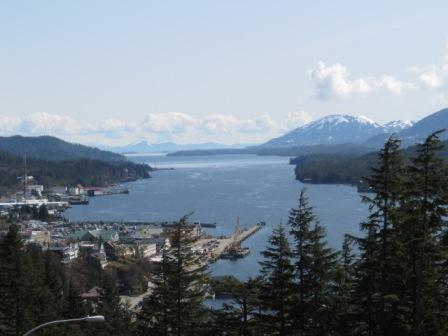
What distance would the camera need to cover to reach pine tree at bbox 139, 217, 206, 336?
10570mm

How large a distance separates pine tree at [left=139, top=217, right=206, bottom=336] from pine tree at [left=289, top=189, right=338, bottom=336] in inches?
69.2

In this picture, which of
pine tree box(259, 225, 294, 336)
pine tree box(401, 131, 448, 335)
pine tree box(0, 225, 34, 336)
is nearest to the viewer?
pine tree box(401, 131, 448, 335)

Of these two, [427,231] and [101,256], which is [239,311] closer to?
[427,231]

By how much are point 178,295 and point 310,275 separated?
2.27 meters

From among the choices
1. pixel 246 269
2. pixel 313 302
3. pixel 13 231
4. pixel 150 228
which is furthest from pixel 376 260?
pixel 150 228

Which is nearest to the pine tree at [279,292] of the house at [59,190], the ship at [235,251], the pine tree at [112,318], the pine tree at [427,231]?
the pine tree at [427,231]

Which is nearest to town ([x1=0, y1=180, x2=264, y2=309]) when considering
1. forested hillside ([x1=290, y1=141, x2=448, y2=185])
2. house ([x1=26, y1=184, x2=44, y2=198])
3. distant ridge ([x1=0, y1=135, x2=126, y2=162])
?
house ([x1=26, y1=184, x2=44, y2=198])

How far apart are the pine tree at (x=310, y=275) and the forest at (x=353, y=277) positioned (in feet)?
0.05

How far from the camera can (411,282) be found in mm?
8547

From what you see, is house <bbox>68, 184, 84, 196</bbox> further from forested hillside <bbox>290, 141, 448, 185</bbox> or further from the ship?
the ship

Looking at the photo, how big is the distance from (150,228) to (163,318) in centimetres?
4580

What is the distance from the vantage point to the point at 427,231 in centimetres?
825

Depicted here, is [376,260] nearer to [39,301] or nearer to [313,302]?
[313,302]

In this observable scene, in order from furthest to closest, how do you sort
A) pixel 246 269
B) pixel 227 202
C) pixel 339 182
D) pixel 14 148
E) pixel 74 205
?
pixel 14 148 → pixel 339 182 → pixel 74 205 → pixel 227 202 → pixel 246 269
